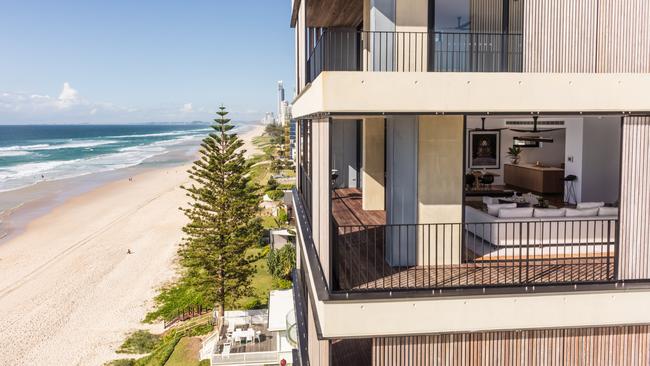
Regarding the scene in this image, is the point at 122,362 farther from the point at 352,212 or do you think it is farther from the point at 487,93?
the point at 487,93

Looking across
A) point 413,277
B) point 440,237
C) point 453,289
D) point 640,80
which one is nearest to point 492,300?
point 453,289

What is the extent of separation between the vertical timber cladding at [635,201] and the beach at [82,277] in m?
14.2

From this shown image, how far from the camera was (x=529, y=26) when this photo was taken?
268 inches

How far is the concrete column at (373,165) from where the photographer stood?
12719mm

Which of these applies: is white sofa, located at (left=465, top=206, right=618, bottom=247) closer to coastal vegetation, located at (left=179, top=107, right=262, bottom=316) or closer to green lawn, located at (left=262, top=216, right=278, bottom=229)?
coastal vegetation, located at (left=179, top=107, right=262, bottom=316)

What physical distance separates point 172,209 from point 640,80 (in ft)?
118

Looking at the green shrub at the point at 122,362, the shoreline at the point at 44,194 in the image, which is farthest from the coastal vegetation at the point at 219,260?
the shoreline at the point at 44,194

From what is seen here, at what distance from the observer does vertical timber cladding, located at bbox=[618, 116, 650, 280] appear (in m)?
6.40

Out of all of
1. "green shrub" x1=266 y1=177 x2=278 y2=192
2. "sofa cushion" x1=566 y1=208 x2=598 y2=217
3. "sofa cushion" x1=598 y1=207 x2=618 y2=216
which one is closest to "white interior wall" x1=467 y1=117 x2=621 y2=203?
"sofa cushion" x1=598 y1=207 x2=618 y2=216

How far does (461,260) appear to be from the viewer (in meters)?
7.95

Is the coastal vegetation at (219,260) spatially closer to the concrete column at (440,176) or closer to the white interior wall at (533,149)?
the white interior wall at (533,149)

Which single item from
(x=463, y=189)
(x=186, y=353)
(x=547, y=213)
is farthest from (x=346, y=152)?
(x=463, y=189)

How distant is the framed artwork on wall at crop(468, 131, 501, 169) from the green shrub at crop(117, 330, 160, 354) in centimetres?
1131

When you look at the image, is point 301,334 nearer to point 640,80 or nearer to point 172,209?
point 640,80
